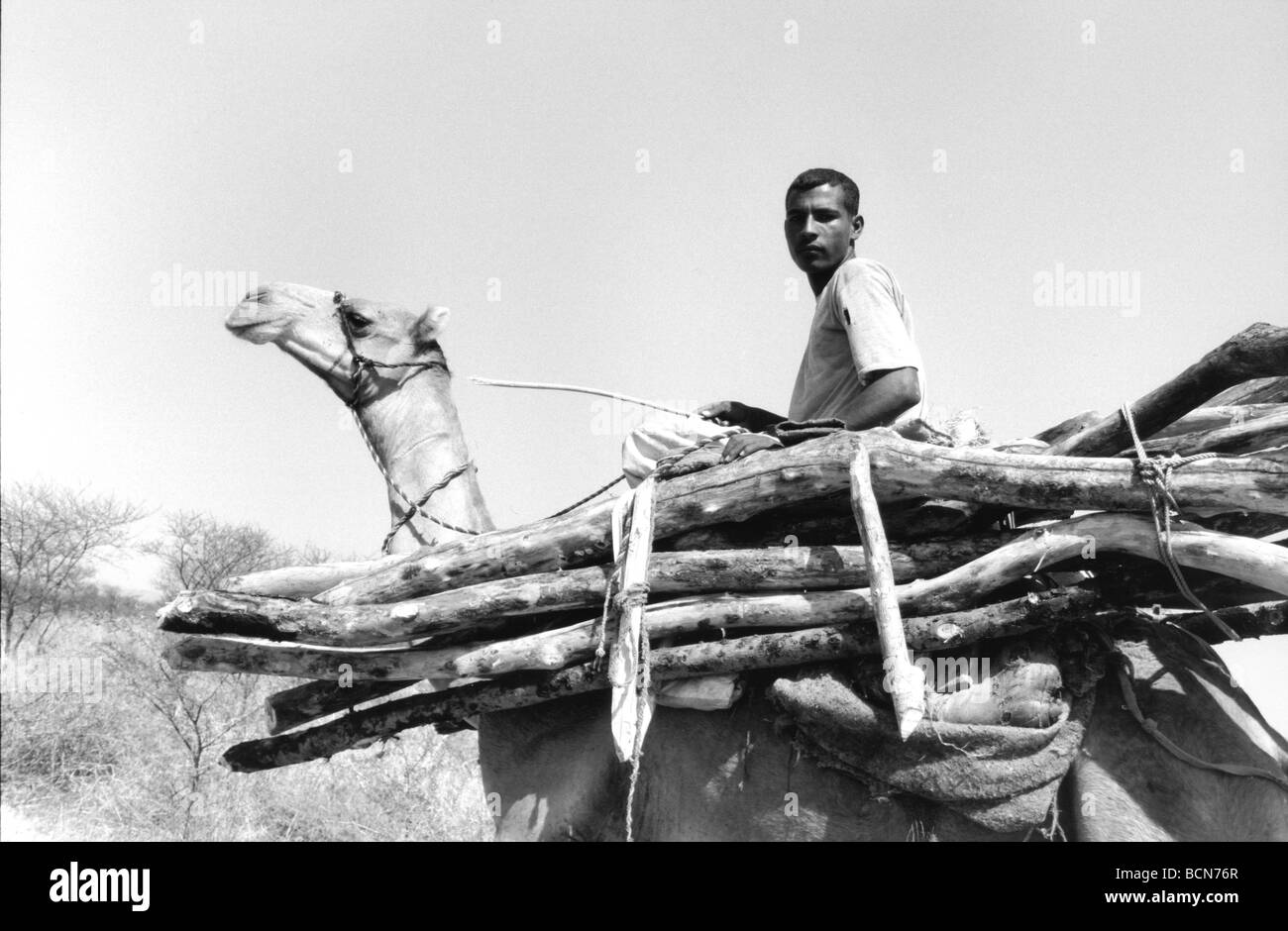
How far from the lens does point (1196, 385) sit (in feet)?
9.48

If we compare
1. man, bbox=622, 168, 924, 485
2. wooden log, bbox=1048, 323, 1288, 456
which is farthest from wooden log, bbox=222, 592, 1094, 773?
man, bbox=622, 168, 924, 485

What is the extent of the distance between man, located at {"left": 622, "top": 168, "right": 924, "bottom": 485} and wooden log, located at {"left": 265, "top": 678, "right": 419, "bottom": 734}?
3.88 ft

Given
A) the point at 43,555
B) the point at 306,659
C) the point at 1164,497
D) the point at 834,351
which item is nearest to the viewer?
the point at 1164,497

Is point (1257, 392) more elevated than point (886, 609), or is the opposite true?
point (1257, 392)

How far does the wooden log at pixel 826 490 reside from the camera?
274cm

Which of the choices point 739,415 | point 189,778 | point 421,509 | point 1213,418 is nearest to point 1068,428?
point 1213,418

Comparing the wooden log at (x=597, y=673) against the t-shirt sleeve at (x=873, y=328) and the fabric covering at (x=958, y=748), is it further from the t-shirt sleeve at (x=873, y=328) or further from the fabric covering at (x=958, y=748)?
the t-shirt sleeve at (x=873, y=328)

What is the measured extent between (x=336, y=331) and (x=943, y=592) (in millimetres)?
3242

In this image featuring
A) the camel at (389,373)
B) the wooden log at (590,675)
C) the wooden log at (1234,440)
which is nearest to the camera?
the wooden log at (1234,440)

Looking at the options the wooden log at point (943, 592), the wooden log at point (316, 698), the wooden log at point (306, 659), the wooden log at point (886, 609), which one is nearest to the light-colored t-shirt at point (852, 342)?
the wooden log at point (886, 609)

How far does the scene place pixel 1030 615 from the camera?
2.89 m

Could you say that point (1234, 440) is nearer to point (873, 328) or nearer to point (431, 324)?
point (873, 328)

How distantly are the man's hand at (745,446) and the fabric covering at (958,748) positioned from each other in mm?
692

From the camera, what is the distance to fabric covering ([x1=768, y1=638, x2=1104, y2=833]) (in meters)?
2.82
